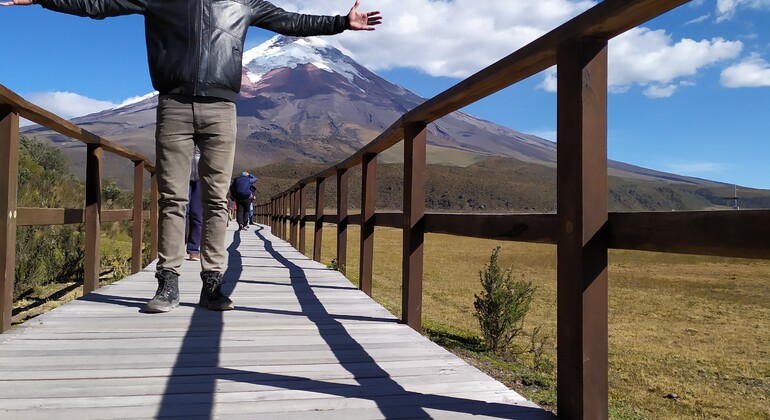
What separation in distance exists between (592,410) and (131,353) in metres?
1.67

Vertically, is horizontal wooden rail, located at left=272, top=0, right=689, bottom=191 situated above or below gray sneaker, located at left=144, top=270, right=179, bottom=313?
above

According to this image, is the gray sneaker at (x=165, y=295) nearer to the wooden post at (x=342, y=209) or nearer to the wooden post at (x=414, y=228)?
the wooden post at (x=414, y=228)

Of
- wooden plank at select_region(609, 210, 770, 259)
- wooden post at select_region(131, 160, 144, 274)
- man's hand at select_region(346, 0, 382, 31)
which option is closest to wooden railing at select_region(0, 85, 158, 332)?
wooden post at select_region(131, 160, 144, 274)

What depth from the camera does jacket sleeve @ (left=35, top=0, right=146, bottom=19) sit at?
2.86 m

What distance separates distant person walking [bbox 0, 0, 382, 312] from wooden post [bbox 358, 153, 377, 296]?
1.23m

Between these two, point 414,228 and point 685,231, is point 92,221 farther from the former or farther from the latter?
point 685,231

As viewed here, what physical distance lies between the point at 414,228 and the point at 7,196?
5.89 feet

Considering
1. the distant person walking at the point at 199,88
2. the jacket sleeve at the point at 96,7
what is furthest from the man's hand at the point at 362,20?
the jacket sleeve at the point at 96,7

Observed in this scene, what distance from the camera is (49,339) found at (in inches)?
99.2

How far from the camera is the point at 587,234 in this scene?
1585mm

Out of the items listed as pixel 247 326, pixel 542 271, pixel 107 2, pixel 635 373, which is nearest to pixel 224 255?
pixel 247 326

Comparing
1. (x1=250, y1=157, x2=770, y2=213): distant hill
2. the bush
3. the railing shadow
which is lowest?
the bush

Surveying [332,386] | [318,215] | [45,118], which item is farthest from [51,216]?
[318,215]

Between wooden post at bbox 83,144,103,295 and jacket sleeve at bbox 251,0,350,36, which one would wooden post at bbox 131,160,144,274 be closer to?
wooden post at bbox 83,144,103,295
